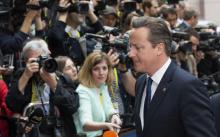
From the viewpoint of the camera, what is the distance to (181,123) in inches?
126

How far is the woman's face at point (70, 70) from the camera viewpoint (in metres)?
5.96

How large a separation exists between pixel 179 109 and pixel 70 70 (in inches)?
114

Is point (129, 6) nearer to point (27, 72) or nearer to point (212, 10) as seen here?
point (27, 72)

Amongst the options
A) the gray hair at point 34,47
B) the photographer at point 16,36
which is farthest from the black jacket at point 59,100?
the photographer at point 16,36

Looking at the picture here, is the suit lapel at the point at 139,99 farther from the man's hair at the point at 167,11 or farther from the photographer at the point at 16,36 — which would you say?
the man's hair at the point at 167,11

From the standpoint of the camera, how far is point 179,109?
3.21 m

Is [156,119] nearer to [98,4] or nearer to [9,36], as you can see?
[9,36]

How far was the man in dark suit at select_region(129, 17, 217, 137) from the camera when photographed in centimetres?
316

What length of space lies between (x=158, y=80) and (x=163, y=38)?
249 millimetres

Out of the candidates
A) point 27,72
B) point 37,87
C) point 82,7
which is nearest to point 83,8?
point 82,7

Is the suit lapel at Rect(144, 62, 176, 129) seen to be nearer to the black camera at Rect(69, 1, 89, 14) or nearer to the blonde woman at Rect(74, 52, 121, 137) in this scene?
the blonde woman at Rect(74, 52, 121, 137)

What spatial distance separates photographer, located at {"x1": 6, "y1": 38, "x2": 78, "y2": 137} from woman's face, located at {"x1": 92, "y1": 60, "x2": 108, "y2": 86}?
0.36 metres

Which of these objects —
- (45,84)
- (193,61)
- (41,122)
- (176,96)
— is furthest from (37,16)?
(176,96)

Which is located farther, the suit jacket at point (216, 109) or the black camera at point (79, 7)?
the black camera at point (79, 7)
